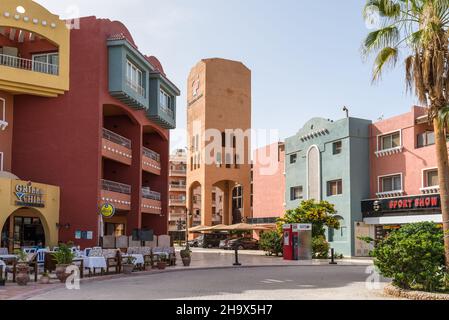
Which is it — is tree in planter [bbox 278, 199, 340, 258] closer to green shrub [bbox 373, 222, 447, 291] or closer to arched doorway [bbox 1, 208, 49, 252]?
arched doorway [bbox 1, 208, 49, 252]

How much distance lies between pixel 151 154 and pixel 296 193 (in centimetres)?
1522

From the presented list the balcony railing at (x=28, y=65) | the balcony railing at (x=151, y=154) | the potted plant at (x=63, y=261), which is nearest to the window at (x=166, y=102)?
the balcony railing at (x=151, y=154)

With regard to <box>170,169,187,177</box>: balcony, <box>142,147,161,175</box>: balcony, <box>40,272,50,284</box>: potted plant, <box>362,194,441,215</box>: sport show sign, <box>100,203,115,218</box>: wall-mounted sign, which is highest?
<box>170,169,187,177</box>: balcony

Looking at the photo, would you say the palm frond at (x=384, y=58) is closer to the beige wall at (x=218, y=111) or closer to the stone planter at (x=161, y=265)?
the stone planter at (x=161, y=265)

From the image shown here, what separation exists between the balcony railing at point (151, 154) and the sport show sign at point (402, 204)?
1564 centimetres

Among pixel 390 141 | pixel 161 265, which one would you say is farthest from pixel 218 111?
pixel 161 265

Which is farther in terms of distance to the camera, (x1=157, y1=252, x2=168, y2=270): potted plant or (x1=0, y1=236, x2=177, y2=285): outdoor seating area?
(x1=157, y1=252, x2=168, y2=270): potted plant

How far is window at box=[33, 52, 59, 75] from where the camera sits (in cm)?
3161

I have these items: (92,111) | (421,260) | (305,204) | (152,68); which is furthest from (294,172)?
(421,260)

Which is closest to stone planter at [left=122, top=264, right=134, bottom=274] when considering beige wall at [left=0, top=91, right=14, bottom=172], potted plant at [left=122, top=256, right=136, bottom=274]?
potted plant at [left=122, top=256, right=136, bottom=274]

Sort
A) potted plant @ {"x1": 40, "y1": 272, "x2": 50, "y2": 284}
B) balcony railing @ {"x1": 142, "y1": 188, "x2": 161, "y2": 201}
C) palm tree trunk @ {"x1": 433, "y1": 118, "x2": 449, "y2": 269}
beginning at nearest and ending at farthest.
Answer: palm tree trunk @ {"x1": 433, "y1": 118, "x2": 449, "y2": 269}, potted plant @ {"x1": 40, "y1": 272, "x2": 50, "y2": 284}, balcony railing @ {"x1": 142, "y1": 188, "x2": 161, "y2": 201}

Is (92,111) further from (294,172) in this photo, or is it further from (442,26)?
(294,172)

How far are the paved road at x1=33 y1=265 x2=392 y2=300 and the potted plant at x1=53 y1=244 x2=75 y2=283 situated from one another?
888 millimetres

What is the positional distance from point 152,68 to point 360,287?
78.7 feet
